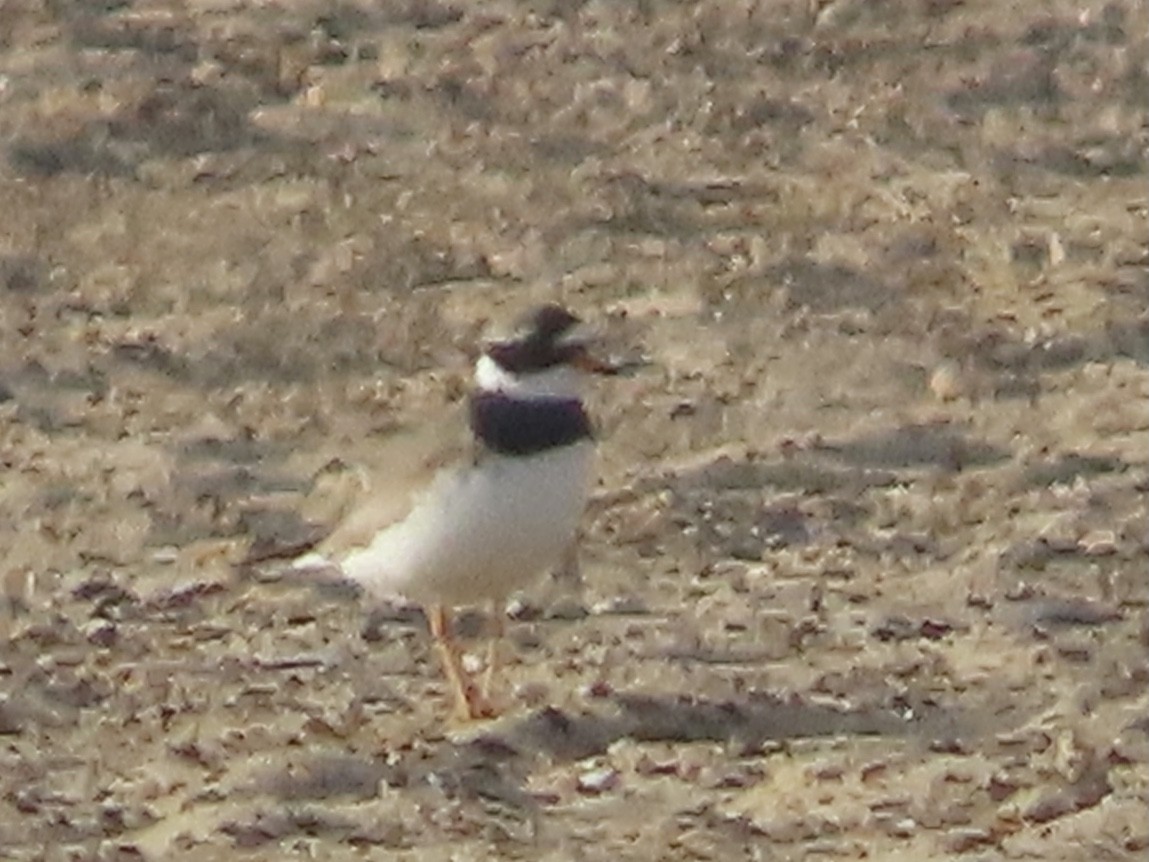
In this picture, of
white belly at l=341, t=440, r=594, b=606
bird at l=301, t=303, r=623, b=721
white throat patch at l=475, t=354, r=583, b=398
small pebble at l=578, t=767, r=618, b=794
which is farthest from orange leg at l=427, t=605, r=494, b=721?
white throat patch at l=475, t=354, r=583, b=398

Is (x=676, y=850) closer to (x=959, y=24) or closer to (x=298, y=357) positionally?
(x=298, y=357)

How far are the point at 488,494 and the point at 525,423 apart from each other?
19 cm

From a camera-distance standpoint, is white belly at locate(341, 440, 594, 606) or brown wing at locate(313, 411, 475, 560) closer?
white belly at locate(341, 440, 594, 606)

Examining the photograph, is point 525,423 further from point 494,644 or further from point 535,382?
point 494,644

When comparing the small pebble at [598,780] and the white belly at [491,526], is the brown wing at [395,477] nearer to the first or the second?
the white belly at [491,526]

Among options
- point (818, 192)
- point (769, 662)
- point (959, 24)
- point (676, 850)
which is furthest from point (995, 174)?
point (676, 850)

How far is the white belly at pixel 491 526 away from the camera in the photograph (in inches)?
235

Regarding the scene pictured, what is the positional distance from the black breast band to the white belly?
1.0 inches

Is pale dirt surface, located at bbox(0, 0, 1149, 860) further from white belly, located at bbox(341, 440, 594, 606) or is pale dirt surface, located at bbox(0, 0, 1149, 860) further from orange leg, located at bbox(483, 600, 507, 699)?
white belly, located at bbox(341, 440, 594, 606)

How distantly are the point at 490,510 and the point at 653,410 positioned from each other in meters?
1.94

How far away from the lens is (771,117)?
10.0m

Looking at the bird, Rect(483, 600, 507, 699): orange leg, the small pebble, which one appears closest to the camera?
the small pebble

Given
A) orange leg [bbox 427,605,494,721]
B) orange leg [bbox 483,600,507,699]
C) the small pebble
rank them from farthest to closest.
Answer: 1. orange leg [bbox 483,600,507,699]
2. orange leg [bbox 427,605,494,721]
3. the small pebble

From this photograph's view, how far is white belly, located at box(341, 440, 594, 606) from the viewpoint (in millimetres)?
5961
